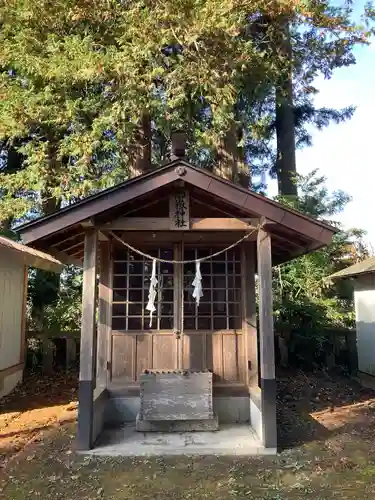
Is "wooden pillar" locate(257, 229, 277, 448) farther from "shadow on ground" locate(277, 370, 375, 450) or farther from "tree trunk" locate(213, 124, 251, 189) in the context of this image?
"tree trunk" locate(213, 124, 251, 189)

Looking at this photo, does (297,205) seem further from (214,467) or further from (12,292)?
(214,467)

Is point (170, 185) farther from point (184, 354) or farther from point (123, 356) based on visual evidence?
point (123, 356)

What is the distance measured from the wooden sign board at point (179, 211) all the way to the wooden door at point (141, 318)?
125 centimetres

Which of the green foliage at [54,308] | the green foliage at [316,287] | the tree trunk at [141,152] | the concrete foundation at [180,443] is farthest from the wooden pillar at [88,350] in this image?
the green foliage at [316,287]

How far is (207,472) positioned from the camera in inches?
179

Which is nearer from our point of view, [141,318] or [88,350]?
[88,350]

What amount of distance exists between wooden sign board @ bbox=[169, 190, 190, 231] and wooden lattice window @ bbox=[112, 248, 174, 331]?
4.34 ft

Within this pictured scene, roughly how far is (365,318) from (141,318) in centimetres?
532

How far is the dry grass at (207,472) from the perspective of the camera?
13.4 feet

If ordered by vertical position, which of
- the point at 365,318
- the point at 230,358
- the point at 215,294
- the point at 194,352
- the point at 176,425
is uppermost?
the point at 215,294

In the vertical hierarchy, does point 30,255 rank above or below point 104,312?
above

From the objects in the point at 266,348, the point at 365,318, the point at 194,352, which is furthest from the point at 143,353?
the point at 365,318

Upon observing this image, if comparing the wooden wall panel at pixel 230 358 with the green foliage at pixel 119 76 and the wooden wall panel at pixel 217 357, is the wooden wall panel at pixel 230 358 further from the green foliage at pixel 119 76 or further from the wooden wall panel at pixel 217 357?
the green foliage at pixel 119 76

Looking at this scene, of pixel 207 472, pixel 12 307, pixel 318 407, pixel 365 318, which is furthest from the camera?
pixel 365 318
